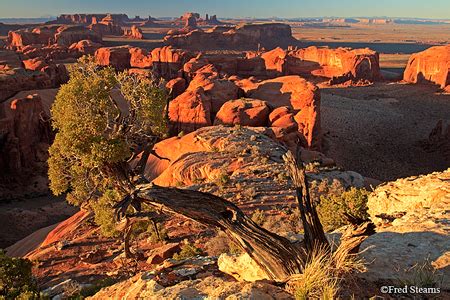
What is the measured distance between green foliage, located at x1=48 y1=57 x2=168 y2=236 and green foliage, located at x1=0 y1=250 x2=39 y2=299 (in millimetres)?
2523

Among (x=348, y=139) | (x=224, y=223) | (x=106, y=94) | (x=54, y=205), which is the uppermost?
(x=106, y=94)

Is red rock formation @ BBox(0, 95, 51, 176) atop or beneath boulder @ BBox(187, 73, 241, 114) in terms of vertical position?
beneath

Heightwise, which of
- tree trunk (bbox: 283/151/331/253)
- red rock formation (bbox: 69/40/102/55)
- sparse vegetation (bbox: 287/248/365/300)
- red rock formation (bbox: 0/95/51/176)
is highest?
red rock formation (bbox: 69/40/102/55)

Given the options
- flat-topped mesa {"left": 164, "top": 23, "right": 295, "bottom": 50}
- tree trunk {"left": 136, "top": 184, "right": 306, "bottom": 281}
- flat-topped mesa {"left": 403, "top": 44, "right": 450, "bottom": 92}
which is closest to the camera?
tree trunk {"left": 136, "top": 184, "right": 306, "bottom": 281}

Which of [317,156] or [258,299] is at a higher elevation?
[258,299]

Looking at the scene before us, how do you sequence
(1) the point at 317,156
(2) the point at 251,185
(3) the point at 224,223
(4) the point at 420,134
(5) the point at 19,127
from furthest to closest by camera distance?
(4) the point at 420,134
(5) the point at 19,127
(1) the point at 317,156
(2) the point at 251,185
(3) the point at 224,223

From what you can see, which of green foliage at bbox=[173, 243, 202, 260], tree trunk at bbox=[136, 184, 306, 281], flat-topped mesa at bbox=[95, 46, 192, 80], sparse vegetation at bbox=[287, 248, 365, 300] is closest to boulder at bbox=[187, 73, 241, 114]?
green foliage at bbox=[173, 243, 202, 260]

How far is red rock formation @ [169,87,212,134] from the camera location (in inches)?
1302

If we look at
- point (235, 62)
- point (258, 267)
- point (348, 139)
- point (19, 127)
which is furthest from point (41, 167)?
point (235, 62)

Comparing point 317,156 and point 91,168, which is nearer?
point 91,168

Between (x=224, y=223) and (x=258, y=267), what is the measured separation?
1045 millimetres

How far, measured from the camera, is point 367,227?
5609 mm

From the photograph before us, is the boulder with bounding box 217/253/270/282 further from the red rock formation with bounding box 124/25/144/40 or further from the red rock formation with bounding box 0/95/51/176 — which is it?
the red rock formation with bounding box 124/25/144/40

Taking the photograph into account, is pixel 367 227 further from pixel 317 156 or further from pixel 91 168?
pixel 317 156
